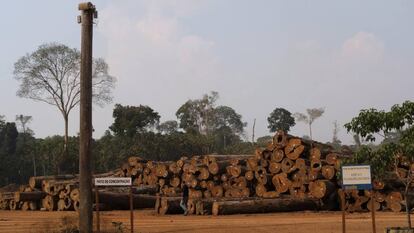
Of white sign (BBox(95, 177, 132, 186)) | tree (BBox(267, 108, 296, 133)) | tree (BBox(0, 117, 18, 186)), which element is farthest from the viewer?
tree (BBox(267, 108, 296, 133))

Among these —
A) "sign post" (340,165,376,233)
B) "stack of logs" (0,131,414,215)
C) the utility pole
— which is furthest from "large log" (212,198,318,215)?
"sign post" (340,165,376,233)

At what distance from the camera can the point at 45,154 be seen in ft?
190

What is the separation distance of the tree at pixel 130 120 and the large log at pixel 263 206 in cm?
3654

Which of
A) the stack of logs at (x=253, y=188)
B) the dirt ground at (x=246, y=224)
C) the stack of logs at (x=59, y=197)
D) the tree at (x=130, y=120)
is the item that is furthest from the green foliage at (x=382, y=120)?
the tree at (x=130, y=120)

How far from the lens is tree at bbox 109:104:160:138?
5772 centimetres

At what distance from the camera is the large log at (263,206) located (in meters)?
21.0

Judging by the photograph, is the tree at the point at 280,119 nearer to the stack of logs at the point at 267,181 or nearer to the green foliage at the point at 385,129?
the stack of logs at the point at 267,181

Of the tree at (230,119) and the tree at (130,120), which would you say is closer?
the tree at (130,120)

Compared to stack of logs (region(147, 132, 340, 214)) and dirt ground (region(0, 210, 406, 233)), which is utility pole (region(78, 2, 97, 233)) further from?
stack of logs (region(147, 132, 340, 214))

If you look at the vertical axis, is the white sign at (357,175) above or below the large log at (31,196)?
above

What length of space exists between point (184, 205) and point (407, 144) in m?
11.8

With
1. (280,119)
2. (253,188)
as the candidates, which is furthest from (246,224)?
(280,119)

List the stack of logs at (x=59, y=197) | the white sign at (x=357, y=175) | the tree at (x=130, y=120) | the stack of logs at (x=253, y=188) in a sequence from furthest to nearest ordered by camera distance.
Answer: the tree at (x=130, y=120)
the stack of logs at (x=59, y=197)
the stack of logs at (x=253, y=188)
the white sign at (x=357, y=175)

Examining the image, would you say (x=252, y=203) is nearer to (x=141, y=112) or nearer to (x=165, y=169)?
(x=165, y=169)
